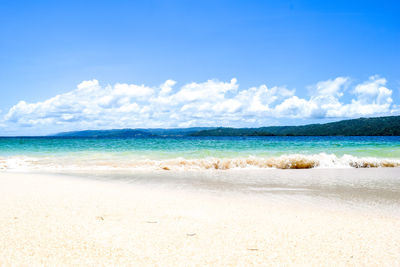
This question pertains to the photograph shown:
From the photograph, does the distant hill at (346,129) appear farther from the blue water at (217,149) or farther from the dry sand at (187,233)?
the dry sand at (187,233)

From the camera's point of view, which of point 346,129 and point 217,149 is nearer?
point 217,149

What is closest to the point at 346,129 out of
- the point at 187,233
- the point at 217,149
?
the point at 217,149

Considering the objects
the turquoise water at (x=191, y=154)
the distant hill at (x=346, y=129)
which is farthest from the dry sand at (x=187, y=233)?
the distant hill at (x=346, y=129)

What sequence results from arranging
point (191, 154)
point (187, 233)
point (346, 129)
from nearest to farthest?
1. point (187, 233)
2. point (191, 154)
3. point (346, 129)

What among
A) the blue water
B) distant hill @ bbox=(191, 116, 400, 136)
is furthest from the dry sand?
distant hill @ bbox=(191, 116, 400, 136)

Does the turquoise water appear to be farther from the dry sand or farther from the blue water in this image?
the dry sand

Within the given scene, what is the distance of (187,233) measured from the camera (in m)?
3.92

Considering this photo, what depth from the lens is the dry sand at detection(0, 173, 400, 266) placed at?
313cm

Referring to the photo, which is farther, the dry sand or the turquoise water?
the turquoise water

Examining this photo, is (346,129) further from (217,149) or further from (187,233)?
(187,233)

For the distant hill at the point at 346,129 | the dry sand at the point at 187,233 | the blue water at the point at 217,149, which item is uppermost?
the distant hill at the point at 346,129

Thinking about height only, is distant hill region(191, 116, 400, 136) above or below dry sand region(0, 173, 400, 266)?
above

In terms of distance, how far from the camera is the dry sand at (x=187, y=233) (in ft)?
10.3

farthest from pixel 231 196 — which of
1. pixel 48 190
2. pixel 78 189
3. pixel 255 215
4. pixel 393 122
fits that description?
pixel 393 122
